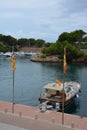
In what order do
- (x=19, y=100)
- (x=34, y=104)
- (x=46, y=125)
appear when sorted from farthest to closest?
(x=19, y=100)
(x=34, y=104)
(x=46, y=125)

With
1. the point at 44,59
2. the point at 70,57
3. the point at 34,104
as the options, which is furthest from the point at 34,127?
the point at 44,59

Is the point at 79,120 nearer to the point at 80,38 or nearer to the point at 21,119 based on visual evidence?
the point at 21,119

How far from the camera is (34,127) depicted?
59.8ft

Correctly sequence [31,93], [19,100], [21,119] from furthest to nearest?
[31,93]
[19,100]
[21,119]

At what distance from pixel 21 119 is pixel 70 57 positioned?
96452 millimetres

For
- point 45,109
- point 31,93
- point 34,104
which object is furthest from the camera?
point 31,93

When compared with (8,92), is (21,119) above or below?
above

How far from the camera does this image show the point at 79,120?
25.2m

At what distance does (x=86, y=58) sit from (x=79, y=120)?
91467 mm

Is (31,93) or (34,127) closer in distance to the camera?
(34,127)

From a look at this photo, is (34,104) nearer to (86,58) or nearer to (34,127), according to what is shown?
(34,127)

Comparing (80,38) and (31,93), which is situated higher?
(80,38)

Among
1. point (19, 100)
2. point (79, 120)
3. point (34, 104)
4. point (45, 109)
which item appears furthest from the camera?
point (19, 100)

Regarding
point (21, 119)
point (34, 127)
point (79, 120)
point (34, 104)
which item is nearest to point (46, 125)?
point (34, 127)
